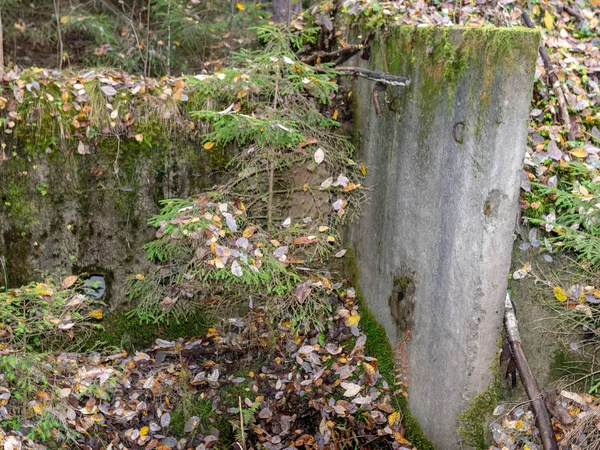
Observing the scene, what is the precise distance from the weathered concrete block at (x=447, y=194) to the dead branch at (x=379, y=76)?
3.4 inches

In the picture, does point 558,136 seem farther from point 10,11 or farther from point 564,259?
point 10,11

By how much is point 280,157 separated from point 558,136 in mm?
2210

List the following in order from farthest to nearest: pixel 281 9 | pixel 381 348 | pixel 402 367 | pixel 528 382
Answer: pixel 281 9 < pixel 381 348 < pixel 402 367 < pixel 528 382

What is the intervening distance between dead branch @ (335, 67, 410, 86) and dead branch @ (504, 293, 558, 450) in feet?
5.82

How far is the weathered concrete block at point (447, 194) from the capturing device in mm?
3512

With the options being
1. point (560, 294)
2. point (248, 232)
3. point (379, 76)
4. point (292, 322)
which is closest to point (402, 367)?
point (292, 322)

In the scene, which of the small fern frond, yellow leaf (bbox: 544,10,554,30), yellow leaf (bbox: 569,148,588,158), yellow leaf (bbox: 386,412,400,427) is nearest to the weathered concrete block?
the small fern frond

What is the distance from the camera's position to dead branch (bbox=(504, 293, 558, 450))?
361 cm

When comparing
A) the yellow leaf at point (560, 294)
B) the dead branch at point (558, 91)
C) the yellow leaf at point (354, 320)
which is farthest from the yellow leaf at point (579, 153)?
the yellow leaf at point (354, 320)

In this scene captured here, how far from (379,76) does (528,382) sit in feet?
8.27

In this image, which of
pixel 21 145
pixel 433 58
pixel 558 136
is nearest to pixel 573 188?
pixel 558 136

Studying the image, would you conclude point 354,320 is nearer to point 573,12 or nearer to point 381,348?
point 381,348

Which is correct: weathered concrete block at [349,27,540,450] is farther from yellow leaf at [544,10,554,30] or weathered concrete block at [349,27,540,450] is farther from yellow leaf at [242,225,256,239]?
yellow leaf at [544,10,554,30]

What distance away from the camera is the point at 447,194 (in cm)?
385
